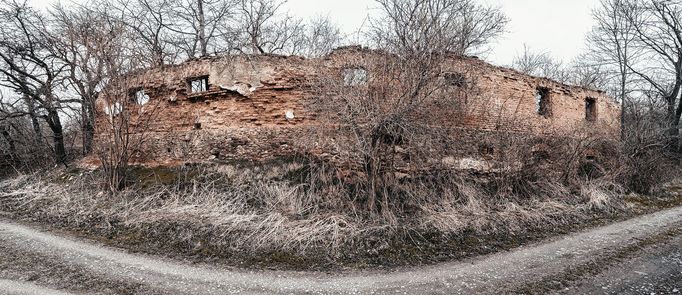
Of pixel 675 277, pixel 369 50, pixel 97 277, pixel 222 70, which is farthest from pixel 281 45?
pixel 675 277

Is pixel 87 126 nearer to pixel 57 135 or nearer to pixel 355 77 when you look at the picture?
pixel 57 135

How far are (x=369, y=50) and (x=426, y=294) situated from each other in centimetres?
503

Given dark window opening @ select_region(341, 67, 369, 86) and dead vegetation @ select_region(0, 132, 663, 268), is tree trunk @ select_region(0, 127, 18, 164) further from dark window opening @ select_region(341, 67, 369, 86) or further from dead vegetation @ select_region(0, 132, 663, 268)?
dark window opening @ select_region(341, 67, 369, 86)

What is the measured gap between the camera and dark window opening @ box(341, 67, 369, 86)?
21.9 ft

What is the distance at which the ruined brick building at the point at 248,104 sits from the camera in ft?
27.5

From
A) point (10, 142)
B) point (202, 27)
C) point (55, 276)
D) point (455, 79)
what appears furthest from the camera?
point (202, 27)

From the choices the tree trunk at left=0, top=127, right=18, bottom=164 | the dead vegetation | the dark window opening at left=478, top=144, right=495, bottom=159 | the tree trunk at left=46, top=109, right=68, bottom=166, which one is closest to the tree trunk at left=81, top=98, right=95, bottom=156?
the tree trunk at left=46, top=109, right=68, bottom=166

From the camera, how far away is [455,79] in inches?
299

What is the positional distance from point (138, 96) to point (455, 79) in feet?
27.5

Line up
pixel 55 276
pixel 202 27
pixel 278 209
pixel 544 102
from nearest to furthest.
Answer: pixel 55 276 < pixel 278 209 < pixel 544 102 < pixel 202 27

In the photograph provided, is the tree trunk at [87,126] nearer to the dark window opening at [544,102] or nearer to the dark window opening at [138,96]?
the dark window opening at [138,96]

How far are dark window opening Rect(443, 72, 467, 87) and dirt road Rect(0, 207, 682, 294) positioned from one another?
3.51 metres

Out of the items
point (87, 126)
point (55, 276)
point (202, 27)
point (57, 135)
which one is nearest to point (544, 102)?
point (55, 276)

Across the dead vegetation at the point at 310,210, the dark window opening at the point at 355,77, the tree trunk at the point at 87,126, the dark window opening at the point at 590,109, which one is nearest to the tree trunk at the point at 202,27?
the tree trunk at the point at 87,126
